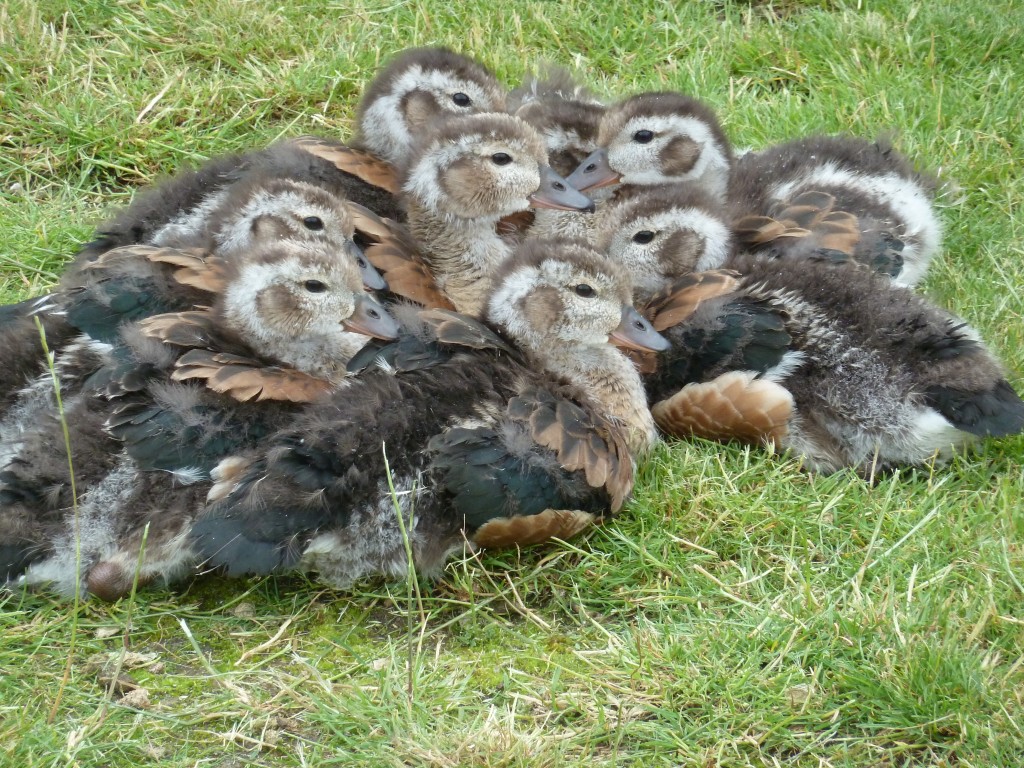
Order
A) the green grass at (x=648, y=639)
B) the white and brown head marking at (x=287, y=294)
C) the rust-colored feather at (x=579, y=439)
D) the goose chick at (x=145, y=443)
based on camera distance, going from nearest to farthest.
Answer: the green grass at (x=648, y=639) → the goose chick at (x=145, y=443) → the rust-colored feather at (x=579, y=439) → the white and brown head marking at (x=287, y=294)

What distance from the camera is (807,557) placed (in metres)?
4.06

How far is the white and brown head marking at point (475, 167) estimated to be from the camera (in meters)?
5.00

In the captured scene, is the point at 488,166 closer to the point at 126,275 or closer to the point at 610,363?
the point at 610,363

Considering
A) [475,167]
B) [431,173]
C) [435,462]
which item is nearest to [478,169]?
[475,167]

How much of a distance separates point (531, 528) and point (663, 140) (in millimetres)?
2117

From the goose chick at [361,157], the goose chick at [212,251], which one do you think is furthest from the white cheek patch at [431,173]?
the goose chick at [212,251]

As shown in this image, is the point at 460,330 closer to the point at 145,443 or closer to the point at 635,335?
the point at 635,335

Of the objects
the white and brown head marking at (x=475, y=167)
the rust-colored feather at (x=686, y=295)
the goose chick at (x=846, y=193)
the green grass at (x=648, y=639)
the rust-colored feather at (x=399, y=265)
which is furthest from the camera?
the goose chick at (x=846, y=193)

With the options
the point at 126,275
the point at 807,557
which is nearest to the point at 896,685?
the point at 807,557

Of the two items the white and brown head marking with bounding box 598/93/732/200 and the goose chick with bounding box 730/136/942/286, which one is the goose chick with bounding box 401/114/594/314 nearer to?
the white and brown head marking with bounding box 598/93/732/200

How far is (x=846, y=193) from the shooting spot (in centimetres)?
553

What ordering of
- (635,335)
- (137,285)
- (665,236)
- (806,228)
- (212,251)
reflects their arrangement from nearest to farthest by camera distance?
(137,285) < (635,335) < (212,251) < (665,236) < (806,228)

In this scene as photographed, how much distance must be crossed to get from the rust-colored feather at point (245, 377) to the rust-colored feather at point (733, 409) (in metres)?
1.32

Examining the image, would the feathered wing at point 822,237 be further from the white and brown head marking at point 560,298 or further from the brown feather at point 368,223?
the brown feather at point 368,223
